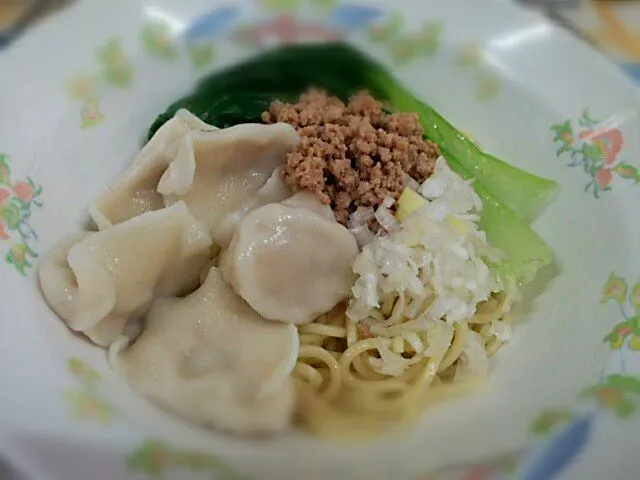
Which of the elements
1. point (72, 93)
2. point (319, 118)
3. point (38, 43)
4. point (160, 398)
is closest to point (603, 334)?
point (319, 118)

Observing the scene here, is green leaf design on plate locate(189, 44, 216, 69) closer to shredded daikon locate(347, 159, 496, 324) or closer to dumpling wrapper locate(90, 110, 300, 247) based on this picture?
dumpling wrapper locate(90, 110, 300, 247)

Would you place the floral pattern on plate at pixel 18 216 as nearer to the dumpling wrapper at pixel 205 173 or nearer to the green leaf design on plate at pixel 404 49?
the dumpling wrapper at pixel 205 173

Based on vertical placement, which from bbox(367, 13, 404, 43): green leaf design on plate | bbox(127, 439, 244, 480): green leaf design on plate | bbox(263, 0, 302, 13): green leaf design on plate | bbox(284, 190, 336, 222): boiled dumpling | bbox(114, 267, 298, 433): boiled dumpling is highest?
bbox(367, 13, 404, 43): green leaf design on plate

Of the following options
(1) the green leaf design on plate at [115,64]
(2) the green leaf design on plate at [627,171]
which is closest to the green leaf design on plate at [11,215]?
(1) the green leaf design on plate at [115,64]

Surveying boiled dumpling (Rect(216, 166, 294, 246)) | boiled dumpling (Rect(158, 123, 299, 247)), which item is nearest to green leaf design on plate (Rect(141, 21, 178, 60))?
boiled dumpling (Rect(158, 123, 299, 247))

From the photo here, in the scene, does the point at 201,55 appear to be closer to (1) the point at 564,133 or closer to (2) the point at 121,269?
(2) the point at 121,269

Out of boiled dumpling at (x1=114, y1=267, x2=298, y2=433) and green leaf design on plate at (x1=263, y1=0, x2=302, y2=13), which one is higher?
green leaf design on plate at (x1=263, y1=0, x2=302, y2=13)

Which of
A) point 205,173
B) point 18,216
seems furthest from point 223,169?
point 18,216
